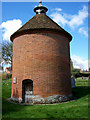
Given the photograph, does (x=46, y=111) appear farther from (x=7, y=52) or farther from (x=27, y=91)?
(x=7, y=52)

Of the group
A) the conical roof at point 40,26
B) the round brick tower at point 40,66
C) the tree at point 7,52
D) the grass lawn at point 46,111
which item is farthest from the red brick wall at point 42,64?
the tree at point 7,52

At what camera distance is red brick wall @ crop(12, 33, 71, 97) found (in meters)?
11.5

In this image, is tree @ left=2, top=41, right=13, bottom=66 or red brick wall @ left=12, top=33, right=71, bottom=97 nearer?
red brick wall @ left=12, top=33, right=71, bottom=97

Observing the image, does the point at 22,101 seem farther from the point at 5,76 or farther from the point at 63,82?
the point at 5,76

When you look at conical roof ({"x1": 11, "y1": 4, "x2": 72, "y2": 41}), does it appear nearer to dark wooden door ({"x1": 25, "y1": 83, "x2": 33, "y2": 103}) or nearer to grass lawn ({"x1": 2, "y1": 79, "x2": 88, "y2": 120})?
dark wooden door ({"x1": 25, "y1": 83, "x2": 33, "y2": 103})

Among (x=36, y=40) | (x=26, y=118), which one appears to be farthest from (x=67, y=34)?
(x=26, y=118)

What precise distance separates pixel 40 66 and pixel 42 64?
0.90ft

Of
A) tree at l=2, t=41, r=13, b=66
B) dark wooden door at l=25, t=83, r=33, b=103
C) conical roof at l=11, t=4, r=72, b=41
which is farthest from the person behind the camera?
tree at l=2, t=41, r=13, b=66

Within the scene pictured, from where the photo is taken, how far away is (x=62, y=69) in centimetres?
1259

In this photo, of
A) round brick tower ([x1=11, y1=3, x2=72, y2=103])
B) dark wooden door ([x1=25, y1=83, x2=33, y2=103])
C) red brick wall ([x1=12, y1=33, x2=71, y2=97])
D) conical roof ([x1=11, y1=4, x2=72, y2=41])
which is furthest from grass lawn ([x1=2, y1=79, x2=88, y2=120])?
conical roof ([x1=11, y1=4, x2=72, y2=41])

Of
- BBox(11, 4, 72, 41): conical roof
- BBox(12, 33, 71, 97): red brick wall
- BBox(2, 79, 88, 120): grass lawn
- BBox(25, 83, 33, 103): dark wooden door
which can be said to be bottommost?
BBox(2, 79, 88, 120): grass lawn

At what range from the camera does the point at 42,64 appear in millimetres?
11734

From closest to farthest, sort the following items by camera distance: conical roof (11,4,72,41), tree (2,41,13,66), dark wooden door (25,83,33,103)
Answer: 1. dark wooden door (25,83,33,103)
2. conical roof (11,4,72,41)
3. tree (2,41,13,66)

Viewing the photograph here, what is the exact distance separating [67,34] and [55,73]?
481 cm
